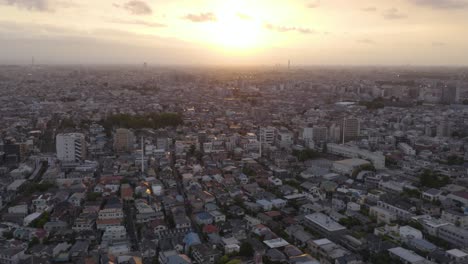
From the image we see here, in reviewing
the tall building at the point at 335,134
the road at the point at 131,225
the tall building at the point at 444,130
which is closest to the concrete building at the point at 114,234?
the road at the point at 131,225

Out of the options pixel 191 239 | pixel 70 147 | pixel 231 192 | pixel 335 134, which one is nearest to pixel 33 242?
pixel 191 239

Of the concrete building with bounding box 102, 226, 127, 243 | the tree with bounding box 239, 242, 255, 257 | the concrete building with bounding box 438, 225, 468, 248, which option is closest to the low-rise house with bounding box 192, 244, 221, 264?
the tree with bounding box 239, 242, 255, 257

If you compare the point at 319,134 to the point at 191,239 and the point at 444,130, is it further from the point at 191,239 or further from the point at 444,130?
the point at 191,239

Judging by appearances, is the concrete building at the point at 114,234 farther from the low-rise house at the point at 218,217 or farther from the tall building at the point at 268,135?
the tall building at the point at 268,135

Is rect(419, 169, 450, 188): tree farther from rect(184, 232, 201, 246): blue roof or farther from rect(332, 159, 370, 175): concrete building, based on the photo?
rect(184, 232, 201, 246): blue roof

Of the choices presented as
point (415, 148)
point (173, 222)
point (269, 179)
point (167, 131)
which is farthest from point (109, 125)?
point (415, 148)
